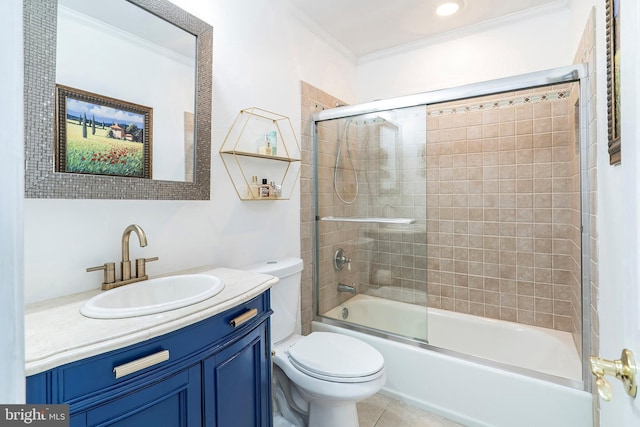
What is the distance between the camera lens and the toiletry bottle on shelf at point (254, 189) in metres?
1.80

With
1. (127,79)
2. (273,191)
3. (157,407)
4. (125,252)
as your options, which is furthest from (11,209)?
(273,191)

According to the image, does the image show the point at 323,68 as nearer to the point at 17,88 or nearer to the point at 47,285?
the point at 47,285

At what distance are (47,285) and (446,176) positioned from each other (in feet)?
8.36

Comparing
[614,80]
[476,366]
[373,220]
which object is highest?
[614,80]

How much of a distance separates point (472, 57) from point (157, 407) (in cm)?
288

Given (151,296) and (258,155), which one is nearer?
(151,296)

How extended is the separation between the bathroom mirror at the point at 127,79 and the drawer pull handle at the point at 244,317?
628 mm

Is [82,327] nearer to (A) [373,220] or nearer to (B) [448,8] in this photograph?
(A) [373,220]

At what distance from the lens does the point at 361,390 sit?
1.39 m

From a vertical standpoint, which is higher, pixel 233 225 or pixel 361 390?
pixel 233 225

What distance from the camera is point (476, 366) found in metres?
1.72

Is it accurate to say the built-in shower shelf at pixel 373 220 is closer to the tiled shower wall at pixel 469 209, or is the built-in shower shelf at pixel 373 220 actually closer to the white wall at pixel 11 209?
the tiled shower wall at pixel 469 209

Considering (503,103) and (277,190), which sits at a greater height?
(503,103)

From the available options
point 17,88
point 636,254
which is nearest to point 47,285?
point 17,88
